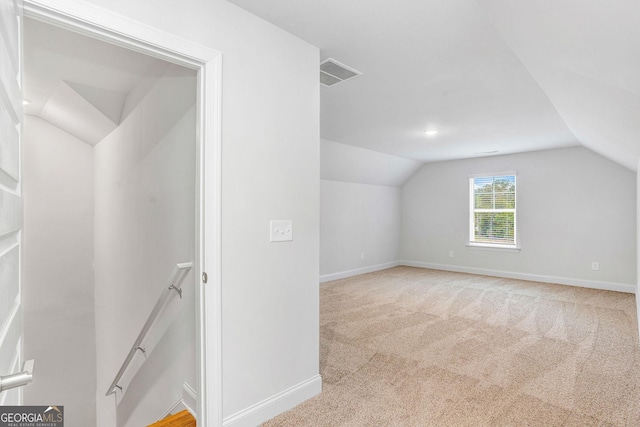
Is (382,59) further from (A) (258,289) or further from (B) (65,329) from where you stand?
(B) (65,329)

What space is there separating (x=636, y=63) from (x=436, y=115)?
2.40 m

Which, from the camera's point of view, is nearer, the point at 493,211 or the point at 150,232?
the point at 150,232

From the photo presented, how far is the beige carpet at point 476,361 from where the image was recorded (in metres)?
2.00

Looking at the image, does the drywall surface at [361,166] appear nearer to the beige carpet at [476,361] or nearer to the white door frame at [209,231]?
the beige carpet at [476,361]

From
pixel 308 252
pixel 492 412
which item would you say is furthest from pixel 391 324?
pixel 308 252

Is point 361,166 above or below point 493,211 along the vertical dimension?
above

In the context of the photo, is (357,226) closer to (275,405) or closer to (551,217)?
(551,217)

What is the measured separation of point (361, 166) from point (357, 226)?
1265mm

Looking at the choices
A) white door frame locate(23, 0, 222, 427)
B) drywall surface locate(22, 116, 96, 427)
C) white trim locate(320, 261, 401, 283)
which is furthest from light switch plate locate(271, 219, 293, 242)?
drywall surface locate(22, 116, 96, 427)

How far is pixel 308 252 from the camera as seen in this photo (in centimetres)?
218

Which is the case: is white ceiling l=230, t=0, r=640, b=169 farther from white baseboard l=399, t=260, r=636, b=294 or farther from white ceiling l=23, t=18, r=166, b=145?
white baseboard l=399, t=260, r=636, b=294

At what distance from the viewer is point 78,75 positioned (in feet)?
8.85

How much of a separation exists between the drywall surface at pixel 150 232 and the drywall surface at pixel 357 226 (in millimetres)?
3223

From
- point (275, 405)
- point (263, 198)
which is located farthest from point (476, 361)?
point (263, 198)
